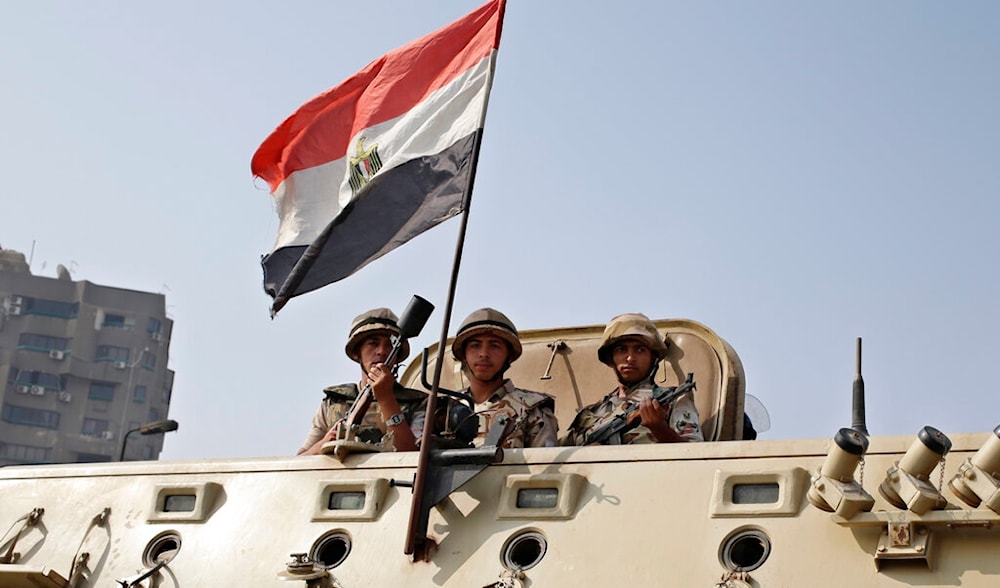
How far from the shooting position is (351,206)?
891 cm

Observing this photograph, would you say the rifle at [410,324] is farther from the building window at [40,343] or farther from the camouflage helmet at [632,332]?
the building window at [40,343]

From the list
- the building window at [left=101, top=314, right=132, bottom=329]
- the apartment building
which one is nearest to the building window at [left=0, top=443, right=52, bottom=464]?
the apartment building

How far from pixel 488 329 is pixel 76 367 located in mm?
75853

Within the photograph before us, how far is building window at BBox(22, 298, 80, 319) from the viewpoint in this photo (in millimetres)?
81562

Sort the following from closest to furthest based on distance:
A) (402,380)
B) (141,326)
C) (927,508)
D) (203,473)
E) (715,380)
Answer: (927,508) < (203,473) < (715,380) < (402,380) < (141,326)

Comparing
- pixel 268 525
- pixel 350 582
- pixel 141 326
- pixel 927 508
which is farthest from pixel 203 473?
pixel 141 326

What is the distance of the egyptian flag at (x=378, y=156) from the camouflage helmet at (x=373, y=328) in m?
0.37

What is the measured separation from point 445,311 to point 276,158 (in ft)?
9.30

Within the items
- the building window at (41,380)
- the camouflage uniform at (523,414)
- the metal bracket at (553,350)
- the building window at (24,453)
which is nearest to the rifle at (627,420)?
the camouflage uniform at (523,414)

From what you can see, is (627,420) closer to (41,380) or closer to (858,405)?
(858,405)

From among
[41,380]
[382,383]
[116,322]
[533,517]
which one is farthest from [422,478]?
[116,322]

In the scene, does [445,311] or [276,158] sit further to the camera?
[276,158]

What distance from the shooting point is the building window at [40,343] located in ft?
263

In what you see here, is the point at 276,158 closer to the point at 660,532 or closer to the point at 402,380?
the point at 402,380
